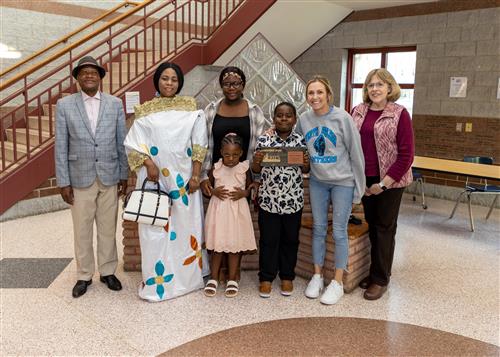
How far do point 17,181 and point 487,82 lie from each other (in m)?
5.99

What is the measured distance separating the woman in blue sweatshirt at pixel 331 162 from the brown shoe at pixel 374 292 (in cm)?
21

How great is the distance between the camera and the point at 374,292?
3.01 m

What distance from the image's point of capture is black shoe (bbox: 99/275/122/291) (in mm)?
3057

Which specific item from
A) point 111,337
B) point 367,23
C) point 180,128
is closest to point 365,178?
point 180,128

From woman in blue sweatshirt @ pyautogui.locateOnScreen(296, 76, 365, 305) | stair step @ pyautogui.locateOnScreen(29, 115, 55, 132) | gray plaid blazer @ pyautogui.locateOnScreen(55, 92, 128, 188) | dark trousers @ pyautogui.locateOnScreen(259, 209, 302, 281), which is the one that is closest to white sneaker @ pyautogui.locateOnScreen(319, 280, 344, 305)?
woman in blue sweatshirt @ pyautogui.locateOnScreen(296, 76, 365, 305)

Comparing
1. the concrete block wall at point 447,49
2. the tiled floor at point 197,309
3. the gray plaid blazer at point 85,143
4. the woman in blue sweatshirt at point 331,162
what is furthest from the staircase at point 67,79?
the woman in blue sweatshirt at point 331,162

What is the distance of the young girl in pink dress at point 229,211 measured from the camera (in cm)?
290

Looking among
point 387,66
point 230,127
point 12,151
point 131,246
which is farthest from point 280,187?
point 387,66

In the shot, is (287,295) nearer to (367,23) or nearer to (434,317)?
(434,317)

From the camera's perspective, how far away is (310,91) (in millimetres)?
2768

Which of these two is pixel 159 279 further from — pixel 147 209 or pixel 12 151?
pixel 12 151

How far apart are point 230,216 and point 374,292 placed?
1143 mm

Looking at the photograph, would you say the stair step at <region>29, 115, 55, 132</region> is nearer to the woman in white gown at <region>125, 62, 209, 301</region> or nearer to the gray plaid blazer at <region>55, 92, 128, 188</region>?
the gray plaid blazer at <region>55, 92, 128, 188</region>

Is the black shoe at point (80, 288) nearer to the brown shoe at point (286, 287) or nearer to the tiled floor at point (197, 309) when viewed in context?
the tiled floor at point (197, 309)
